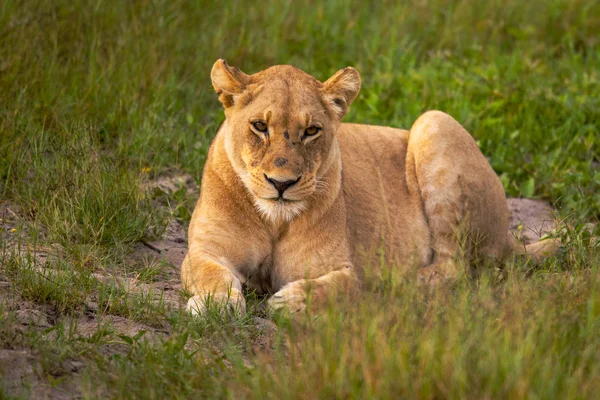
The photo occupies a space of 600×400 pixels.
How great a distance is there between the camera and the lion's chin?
4.42 meters

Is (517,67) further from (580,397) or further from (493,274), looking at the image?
(580,397)

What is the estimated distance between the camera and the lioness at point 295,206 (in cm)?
432

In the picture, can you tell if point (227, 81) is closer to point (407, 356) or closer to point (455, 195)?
point (455, 195)

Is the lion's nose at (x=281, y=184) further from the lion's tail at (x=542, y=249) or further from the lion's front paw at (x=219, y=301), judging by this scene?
the lion's tail at (x=542, y=249)

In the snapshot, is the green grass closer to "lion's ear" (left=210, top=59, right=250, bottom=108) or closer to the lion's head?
the lion's head

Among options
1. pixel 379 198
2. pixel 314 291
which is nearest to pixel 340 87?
pixel 379 198

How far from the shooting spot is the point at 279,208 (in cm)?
445

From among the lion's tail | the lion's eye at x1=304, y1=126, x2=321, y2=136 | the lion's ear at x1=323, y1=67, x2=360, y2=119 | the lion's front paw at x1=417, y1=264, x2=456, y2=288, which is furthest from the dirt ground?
the lion's ear at x1=323, y1=67, x2=360, y2=119

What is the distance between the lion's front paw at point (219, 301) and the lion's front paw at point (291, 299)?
18 centimetres

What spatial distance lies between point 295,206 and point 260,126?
42 cm

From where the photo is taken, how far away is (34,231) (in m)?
4.53

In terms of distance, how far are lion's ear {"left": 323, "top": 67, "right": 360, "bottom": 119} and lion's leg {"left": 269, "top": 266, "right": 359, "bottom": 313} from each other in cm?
86

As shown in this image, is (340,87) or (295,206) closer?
(295,206)

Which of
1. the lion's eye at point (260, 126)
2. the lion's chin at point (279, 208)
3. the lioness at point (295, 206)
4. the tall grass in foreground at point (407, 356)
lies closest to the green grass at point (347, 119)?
the tall grass in foreground at point (407, 356)
